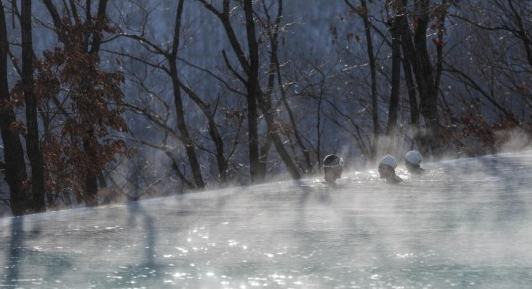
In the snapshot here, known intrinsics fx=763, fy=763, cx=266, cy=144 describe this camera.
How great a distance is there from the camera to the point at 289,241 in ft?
4.84

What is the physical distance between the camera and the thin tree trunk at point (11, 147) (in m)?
11.2

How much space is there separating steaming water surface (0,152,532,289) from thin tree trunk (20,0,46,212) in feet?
28.7

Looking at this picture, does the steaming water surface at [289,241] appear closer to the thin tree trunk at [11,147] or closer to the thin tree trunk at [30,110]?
the thin tree trunk at [30,110]

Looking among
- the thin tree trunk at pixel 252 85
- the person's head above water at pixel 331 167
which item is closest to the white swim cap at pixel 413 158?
the person's head above water at pixel 331 167


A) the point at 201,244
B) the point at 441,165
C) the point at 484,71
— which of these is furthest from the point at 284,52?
the point at 201,244

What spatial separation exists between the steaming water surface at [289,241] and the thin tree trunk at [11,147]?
31.5ft

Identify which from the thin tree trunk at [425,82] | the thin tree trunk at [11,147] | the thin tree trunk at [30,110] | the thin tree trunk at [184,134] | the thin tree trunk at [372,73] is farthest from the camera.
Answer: the thin tree trunk at [372,73]

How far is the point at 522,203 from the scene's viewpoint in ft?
6.32

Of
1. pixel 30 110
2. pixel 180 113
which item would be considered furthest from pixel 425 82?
pixel 30 110

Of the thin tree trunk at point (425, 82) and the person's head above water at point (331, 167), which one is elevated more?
the thin tree trunk at point (425, 82)

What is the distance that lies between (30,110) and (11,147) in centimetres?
125

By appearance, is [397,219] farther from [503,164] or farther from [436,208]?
[503,164]

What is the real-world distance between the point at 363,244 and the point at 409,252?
115mm

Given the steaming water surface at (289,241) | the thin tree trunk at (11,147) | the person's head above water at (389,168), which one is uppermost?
the thin tree trunk at (11,147)
